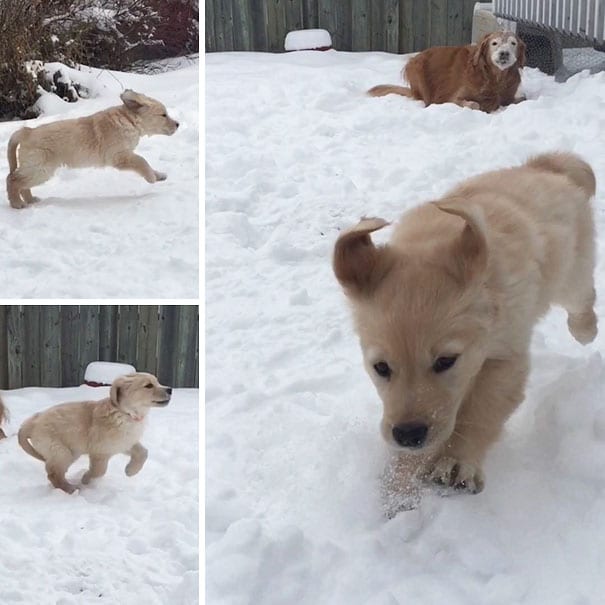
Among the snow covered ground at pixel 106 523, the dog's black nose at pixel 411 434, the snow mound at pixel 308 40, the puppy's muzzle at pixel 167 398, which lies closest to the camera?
the dog's black nose at pixel 411 434

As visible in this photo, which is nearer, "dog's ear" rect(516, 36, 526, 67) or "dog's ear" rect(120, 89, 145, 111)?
"dog's ear" rect(120, 89, 145, 111)

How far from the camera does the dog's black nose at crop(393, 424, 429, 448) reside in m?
2.03

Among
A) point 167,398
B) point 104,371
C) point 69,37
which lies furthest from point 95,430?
point 69,37

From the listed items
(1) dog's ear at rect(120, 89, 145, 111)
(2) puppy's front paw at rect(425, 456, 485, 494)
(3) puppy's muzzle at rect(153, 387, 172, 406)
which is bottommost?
(3) puppy's muzzle at rect(153, 387, 172, 406)

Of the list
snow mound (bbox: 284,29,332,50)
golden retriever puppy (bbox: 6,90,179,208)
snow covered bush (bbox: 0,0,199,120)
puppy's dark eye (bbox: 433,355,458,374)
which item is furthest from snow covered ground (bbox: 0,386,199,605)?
snow mound (bbox: 284,29,332,50)

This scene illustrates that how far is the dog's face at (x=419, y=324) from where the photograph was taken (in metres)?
2.04

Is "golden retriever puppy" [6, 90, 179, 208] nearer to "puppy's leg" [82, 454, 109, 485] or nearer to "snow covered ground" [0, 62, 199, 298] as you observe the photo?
"snow covered ground" [0, 62, 199, 298]

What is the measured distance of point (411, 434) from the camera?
203 centimetres

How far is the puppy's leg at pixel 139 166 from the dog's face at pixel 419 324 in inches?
77.2

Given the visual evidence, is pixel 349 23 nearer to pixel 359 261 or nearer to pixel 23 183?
pixel 23 183

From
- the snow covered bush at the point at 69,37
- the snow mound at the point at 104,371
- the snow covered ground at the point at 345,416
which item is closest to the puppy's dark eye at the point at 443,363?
the snow covered ground at the point at 345,416

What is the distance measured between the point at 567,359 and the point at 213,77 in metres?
5.03

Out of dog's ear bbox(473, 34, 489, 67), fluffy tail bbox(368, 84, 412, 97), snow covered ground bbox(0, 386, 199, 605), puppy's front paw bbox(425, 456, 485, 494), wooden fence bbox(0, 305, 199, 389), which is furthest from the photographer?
dog's ear bbox(473, 34, 489, 67)

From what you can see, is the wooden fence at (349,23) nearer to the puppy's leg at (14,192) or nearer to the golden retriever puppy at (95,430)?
the puppy's leg at (14,192)
